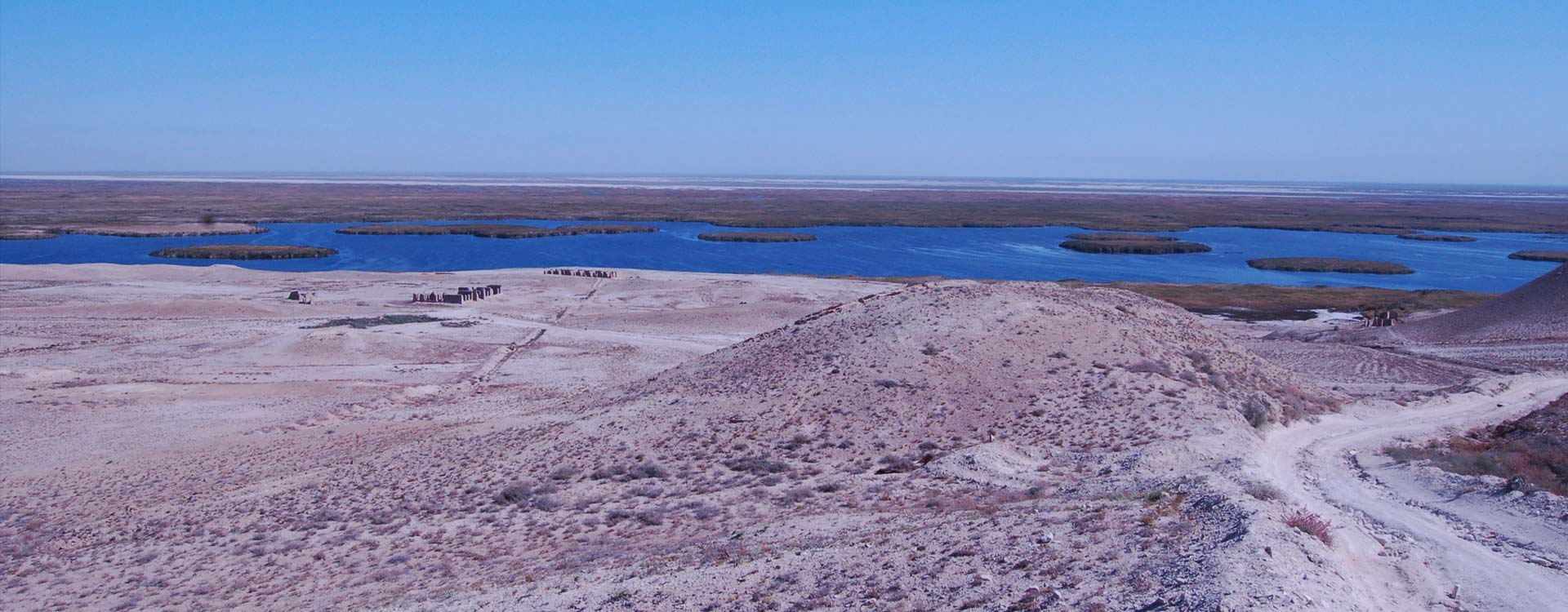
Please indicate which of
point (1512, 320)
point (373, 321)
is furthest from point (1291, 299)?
point (373, 321)

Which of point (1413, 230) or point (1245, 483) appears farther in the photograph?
point (1413, 230)

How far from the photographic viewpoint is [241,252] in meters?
74.2

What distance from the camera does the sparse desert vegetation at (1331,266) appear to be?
70.3 m

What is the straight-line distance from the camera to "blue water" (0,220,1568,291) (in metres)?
Result: 68.6

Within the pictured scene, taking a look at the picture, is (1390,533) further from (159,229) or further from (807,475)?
(159,229)

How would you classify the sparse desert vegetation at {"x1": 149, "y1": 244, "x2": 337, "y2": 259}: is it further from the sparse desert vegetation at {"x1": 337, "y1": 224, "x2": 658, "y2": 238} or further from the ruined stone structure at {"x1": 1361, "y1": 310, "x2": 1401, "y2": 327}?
the ruined stone structure at {"x1": 1361, "y1": 310, "x2": 1401, "y2": 327}

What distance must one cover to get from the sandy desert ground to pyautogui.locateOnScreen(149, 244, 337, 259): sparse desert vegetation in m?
45.1

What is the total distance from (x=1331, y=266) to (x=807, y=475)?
6875 centimetres

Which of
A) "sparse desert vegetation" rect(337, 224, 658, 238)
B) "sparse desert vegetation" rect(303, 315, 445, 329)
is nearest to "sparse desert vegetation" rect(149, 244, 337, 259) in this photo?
"sparse desert vegetation" rect(337, 224, 658, 238)

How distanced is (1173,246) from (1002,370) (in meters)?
75.5

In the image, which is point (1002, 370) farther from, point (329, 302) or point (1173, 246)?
point (1173, 246)

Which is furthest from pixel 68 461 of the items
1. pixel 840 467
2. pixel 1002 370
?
pixel 1002 370

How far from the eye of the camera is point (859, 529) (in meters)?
11.6

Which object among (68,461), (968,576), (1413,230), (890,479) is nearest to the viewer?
(968,576)
